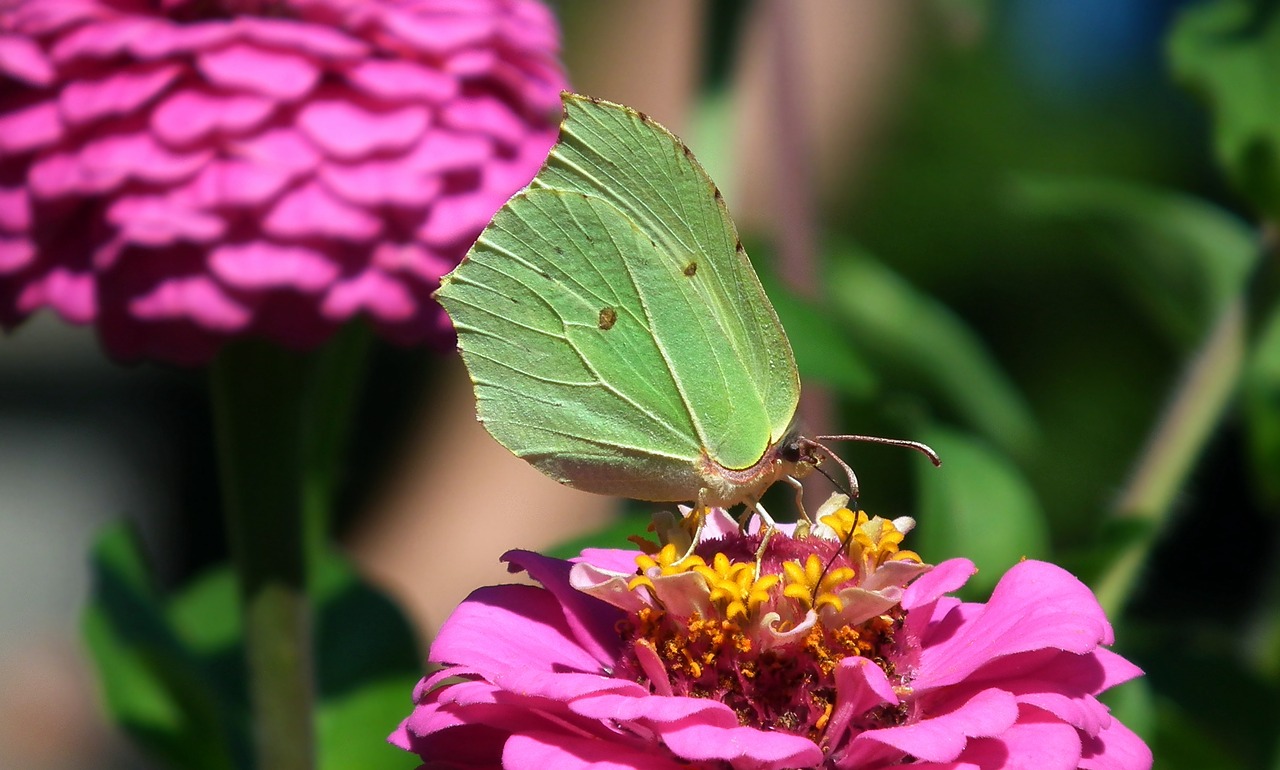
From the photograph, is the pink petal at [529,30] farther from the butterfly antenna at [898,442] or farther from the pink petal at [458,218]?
the butterfly antenna at [898,442]

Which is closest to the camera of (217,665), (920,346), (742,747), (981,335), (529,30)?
(742,747)

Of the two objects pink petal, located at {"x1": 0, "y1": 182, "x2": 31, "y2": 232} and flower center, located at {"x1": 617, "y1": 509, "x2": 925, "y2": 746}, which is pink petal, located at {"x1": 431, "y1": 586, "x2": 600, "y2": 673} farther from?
pink petal, located at {"x1": 0, "y1": 182, "x2": 31, "y2": 232}

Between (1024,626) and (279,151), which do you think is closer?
(1024,626)

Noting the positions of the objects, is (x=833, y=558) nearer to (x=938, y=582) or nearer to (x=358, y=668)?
(x=938, y=582)

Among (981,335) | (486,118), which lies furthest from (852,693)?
(981,335)

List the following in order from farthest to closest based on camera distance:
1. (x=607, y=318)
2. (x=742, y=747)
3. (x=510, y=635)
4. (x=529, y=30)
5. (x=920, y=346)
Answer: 1. (x=920, y=346)
2. (x=529, y=30)
3. (x=607, y=318)
4. (x=510, y=635)
5. (x=742, y=747)

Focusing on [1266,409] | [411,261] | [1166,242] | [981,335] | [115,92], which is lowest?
[981,335]
